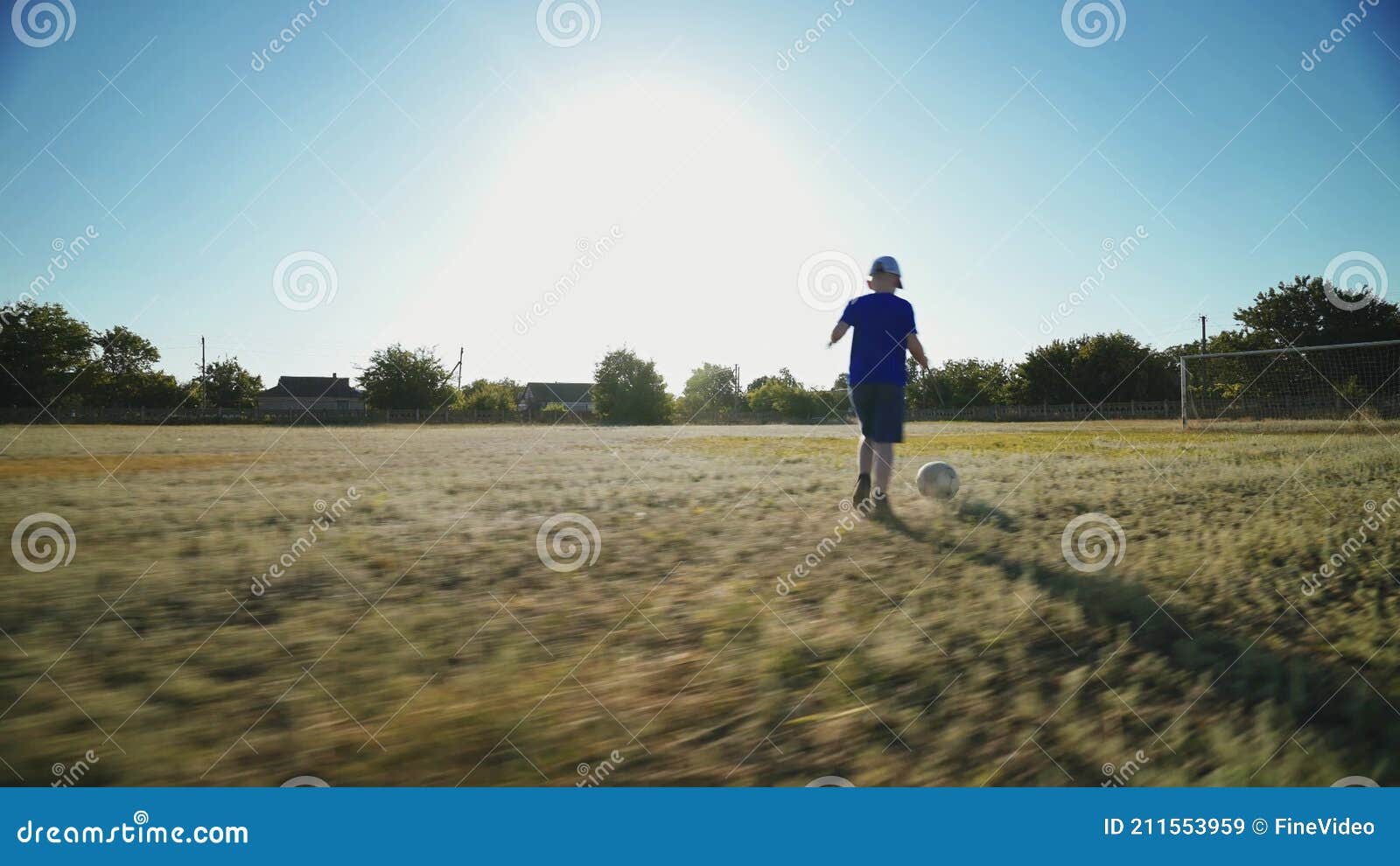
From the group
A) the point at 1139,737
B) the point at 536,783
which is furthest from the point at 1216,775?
the point at 536,783

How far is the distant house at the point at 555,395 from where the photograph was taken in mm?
89188

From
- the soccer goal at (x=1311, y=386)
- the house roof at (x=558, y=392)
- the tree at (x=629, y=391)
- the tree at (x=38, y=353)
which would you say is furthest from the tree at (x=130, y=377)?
the soccer goal at (x=1311, y=386)

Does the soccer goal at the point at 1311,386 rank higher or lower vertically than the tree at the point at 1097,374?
lower

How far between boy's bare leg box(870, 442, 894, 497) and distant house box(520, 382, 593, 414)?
267 ft

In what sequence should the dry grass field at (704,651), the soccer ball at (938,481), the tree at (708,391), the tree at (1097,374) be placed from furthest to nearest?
the tree at (708,391) < the tree at (1097,374) < the soccer ball at (938,481) < the dry grass field at (704,651)

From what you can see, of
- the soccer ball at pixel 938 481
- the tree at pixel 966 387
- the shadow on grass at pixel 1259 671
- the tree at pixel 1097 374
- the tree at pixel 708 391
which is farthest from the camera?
the tree at pixel 708 391

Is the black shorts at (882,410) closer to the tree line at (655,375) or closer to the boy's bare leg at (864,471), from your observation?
the boy's bare leg at (864,471)

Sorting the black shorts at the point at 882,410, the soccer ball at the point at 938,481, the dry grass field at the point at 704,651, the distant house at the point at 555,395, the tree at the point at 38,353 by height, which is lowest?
the dry grass field at the point at 704,651

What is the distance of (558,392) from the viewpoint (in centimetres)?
9538

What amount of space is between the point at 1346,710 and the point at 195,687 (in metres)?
3.41

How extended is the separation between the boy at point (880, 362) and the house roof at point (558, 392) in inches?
3401

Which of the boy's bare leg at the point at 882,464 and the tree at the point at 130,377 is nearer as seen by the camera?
the boy's bare leg at the point at 882,464

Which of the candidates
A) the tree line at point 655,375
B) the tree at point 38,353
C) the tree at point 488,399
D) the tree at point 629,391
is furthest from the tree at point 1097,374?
the tree at point 38,353

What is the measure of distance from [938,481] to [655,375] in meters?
59.2
